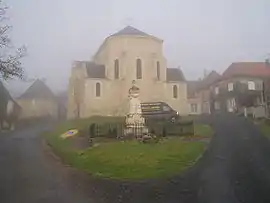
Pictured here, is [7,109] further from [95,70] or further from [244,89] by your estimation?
[95,70]

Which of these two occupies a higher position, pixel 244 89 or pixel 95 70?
pixel 95 70

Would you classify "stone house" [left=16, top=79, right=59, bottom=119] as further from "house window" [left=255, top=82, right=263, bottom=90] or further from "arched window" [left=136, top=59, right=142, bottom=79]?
"arched window" [left=136, top=59, right=142, bottom=79]

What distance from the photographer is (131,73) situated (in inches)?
1688

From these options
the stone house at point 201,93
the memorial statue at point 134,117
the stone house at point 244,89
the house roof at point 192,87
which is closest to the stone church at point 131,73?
the stone house at point 201,93

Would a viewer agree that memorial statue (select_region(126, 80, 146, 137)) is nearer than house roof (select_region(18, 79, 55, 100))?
No

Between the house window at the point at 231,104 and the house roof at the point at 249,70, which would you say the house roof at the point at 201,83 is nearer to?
the house roof at the point at 249,70

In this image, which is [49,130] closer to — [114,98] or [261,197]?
[261,197]

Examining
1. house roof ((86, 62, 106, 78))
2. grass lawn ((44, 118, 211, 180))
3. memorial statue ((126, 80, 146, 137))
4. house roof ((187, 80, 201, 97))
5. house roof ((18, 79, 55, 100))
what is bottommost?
grass lawn ((44, 118, 211, 180))

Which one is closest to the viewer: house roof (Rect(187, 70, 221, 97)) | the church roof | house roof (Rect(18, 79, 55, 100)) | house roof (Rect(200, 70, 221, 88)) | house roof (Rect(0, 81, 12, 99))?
house roof (Rect(0, 81, 12, 99))

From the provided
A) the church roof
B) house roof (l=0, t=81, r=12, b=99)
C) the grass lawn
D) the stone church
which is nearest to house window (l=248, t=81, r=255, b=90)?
the stone church

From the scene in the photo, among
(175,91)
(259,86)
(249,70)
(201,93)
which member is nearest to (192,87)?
(201,93)

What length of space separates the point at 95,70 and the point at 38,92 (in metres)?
→ 24.6

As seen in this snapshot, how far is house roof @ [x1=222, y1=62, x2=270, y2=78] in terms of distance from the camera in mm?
33459

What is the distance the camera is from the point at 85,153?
539 inches
